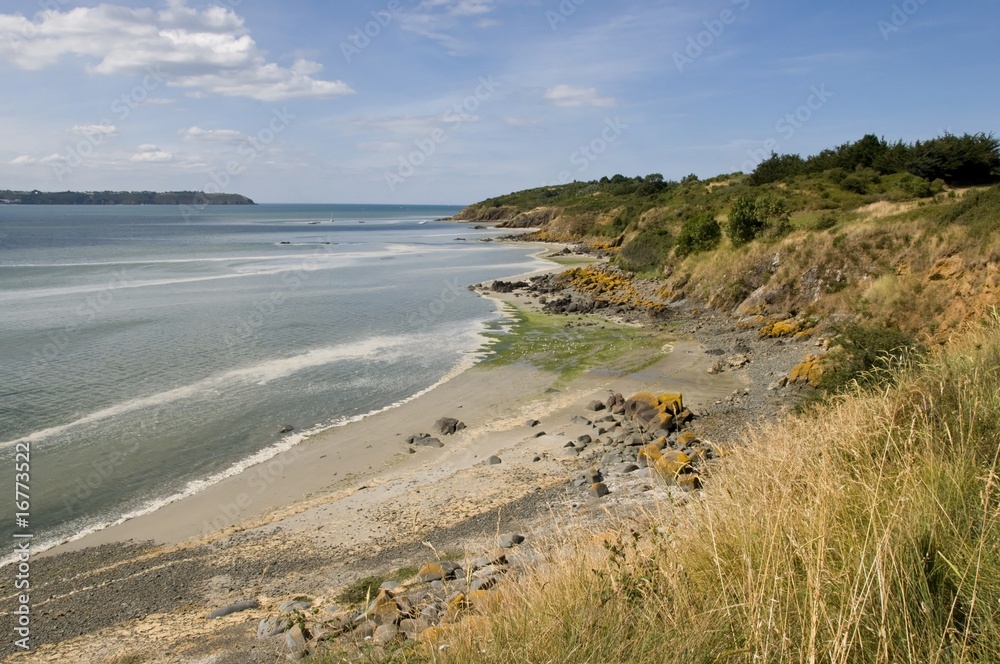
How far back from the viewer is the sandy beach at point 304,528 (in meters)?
9.10

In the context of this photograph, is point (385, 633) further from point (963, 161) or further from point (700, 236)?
point (963, 161)

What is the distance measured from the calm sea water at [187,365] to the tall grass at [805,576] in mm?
12625

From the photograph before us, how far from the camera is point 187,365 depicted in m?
24.8

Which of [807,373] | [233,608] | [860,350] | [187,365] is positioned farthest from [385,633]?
[187,365]

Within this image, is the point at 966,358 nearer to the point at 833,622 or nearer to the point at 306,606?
the point at 833,622

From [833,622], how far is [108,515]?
1448cm

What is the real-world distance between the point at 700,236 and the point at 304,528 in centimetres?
3236

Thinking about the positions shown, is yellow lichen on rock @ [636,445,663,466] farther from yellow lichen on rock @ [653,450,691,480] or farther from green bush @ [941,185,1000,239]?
green bush @ [941,185,1000,239]

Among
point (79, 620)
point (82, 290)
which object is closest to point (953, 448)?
point (79, 620)

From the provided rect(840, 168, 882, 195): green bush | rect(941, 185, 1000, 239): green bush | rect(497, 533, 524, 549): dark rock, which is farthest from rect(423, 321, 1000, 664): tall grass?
rect(840, 168, 882, 195): green bush

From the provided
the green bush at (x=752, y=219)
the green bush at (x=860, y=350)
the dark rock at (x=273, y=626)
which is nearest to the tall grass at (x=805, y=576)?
the dark rock at (x=273, y=626)

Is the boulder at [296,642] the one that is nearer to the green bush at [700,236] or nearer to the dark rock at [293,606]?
the dark rock at [293,606]

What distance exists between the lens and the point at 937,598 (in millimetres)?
3664

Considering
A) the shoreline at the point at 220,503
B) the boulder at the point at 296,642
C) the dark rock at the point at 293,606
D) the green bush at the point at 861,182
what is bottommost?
the shoreline at the point at 220,503
